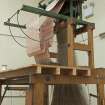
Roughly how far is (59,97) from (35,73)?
4.50ft

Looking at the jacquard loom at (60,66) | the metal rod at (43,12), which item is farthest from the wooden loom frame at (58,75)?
the metal rod at (43,12)

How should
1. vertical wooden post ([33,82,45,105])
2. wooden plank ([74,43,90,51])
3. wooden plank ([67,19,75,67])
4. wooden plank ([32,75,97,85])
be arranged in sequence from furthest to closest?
wooden plank ([74,43,90,51]), wooden plank ([67,19,75,67]), wooden plank ([32,75,97,85]), vertical wooden post ([33,82,45,105])

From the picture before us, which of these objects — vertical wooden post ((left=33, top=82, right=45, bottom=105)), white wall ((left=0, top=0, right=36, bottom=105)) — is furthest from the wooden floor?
white wall ((left=0, top=0, right=36, bottom=105))

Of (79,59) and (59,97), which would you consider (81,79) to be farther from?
(79,59)

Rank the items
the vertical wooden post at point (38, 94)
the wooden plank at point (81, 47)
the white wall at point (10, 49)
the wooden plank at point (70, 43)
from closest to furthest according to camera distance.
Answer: the vertical wooden post at point (38, 94) → the wooden plank at point (70, 43) → the wooden plank at point (81, 47) → the white wall at point (10, 49)

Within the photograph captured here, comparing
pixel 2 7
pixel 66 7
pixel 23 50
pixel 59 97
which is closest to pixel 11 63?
pixel 23 50

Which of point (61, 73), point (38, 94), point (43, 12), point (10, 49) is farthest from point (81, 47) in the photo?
point (10, 49)

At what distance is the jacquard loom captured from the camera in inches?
113

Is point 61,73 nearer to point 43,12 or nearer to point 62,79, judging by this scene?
point 62,79

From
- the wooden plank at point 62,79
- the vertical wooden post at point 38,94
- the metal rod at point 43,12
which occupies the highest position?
the metal rod at point 43,12

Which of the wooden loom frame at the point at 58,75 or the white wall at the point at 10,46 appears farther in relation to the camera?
the white wall at the point at 10,46

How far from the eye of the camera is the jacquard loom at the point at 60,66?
9.41 feet

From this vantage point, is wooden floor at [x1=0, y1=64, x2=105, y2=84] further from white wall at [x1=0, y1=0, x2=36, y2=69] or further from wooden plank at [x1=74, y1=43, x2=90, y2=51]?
white wall at [x1=0, y1=0, x2=36, y2=69]

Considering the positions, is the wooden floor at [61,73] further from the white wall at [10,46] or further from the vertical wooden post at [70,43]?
the white wall at [10,46]
